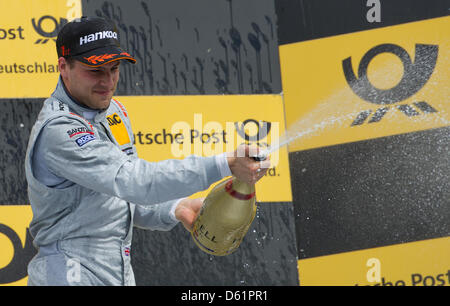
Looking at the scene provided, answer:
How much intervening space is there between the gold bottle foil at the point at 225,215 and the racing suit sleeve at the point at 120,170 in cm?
13

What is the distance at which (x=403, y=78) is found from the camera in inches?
131

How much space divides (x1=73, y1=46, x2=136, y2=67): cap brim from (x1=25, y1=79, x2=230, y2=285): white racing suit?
0.13 meters

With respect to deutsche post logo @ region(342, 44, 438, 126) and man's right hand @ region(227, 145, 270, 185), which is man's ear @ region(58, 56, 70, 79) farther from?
deutsche post logo @ region(342, 44, 438, 126)

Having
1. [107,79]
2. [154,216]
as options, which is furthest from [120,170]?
[154,216]

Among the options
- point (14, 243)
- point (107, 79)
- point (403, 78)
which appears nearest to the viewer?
point (107, 79)

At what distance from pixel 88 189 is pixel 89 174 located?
14cm

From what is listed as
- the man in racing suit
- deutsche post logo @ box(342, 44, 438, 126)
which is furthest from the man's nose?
deutsche post logo @ box(342, 44, 438, 126)

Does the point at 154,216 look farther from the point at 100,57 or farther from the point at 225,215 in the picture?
the point at 100,57

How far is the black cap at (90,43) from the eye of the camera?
191 centimetres

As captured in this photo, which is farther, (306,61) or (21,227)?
(306,61)

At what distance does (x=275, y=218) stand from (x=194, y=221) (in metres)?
1.24
